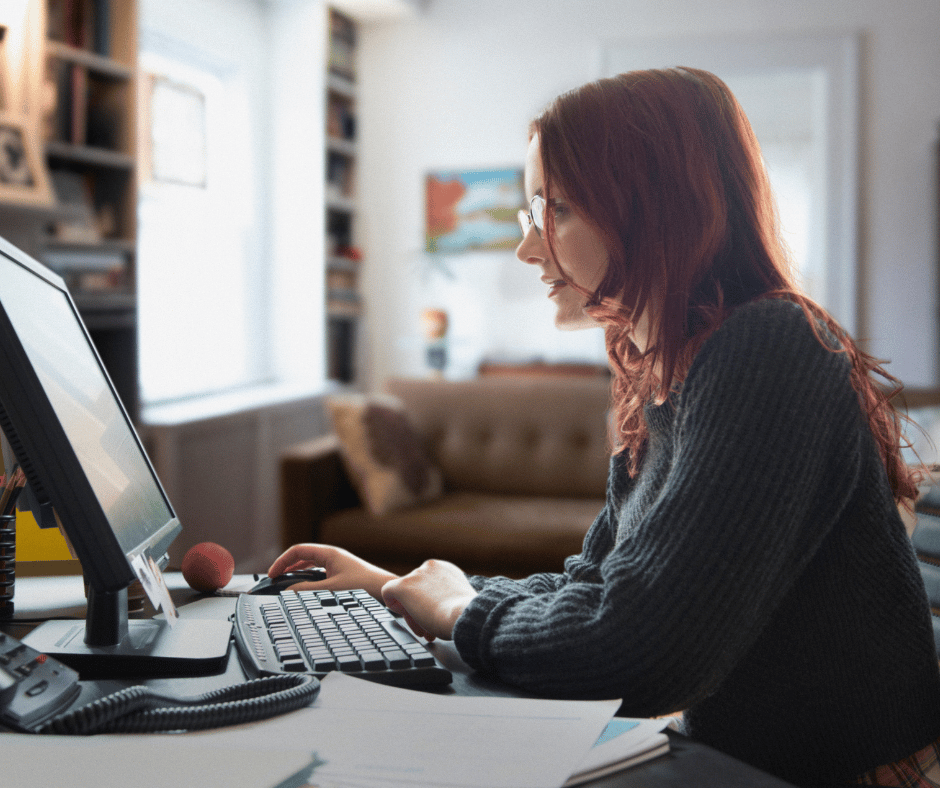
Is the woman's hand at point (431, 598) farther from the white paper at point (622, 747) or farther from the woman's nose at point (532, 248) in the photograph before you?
the woman's nose at point (532, 248)

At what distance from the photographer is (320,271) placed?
4484 millimetres

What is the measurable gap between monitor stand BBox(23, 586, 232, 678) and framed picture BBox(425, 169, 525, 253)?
4.08 meters

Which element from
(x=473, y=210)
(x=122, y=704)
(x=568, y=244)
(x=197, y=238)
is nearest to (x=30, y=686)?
(x=122, y=704)

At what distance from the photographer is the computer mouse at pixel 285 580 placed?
991 millimetres

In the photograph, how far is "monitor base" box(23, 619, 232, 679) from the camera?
2.26ft

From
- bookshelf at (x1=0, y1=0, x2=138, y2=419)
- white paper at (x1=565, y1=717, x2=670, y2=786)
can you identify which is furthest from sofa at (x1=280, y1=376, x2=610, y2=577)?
white paper at (x1=565, y1=717, x2=670, y2=786)

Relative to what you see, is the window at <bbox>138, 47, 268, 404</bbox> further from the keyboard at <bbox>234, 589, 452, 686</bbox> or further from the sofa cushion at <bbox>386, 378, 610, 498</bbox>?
the keyboard at <bbox>234, 589, 452, 686</bbox>

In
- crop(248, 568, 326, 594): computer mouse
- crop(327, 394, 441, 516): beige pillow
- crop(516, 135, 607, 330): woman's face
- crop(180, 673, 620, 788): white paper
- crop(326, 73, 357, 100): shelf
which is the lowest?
crop(327, 394, 441, 516): beige pillow

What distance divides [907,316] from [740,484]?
418 cm

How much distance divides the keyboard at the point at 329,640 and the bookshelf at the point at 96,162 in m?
2.04

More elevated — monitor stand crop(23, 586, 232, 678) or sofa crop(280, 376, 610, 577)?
monitor stand crop(23, 586, 232, 678)

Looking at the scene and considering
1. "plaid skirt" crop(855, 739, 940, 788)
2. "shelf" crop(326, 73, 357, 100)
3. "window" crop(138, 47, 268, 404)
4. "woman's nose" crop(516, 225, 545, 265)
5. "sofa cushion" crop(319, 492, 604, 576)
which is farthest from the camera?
"shelf" crop(326, 73, 357, 100)

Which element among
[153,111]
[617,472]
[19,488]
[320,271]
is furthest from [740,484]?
[320,271]

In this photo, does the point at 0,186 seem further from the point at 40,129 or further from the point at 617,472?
the point at 617,472
